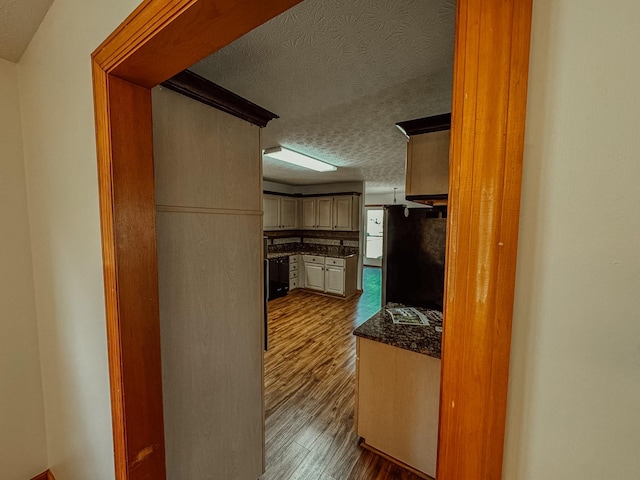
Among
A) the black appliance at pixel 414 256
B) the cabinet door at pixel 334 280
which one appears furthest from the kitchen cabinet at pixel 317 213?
the black appliance at pixel 414 256

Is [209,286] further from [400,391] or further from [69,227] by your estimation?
[400,391]

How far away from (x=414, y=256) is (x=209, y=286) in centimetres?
219

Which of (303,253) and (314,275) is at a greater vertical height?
(303,253)

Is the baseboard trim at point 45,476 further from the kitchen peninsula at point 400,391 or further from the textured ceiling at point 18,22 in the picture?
the textured ceiling at point 18,22

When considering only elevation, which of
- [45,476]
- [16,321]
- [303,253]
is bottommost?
[45,476]

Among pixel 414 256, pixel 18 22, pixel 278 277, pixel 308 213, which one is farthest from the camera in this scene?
pixel 308 213

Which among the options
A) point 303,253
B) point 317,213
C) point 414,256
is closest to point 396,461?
point 414,256

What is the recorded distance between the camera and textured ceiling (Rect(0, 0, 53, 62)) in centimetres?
104

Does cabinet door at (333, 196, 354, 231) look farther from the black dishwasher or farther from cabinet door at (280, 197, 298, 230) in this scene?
the black dishwasher

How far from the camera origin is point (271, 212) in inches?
225

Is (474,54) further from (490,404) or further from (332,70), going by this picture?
(332,70)

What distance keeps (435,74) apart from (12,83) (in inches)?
88.6

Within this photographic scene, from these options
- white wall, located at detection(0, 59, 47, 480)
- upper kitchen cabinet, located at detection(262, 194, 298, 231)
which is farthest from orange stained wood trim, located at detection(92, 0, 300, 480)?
upper kitchen cabinet, located at detection(262, 194, 298, 231)

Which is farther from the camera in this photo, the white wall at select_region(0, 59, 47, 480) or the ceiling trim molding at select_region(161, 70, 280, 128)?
the white wall at select_region(0, 59, 47, 480)
